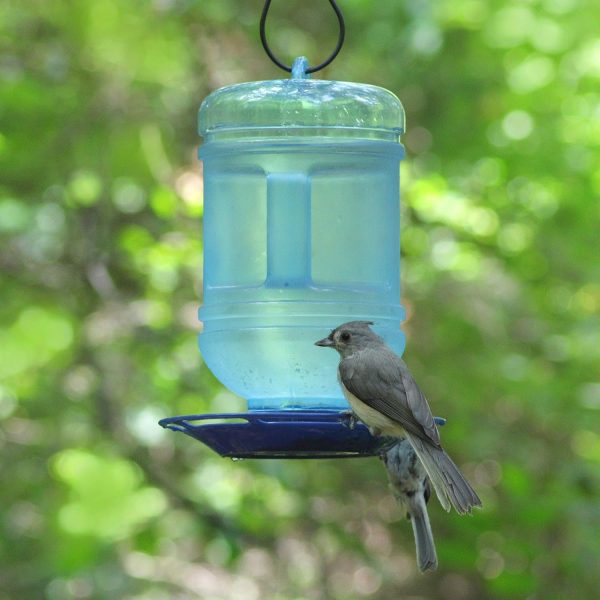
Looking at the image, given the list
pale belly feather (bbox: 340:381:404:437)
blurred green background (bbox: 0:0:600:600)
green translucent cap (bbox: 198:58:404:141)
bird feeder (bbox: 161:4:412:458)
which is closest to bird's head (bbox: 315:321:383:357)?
pale belly feather (bbox: 340:381:404:437)

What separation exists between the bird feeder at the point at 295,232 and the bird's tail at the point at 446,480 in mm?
606

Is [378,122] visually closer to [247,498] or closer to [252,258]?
[252,258]

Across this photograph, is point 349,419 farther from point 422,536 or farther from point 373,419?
point 422,536

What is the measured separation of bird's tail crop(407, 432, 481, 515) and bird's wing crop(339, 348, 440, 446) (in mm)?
35

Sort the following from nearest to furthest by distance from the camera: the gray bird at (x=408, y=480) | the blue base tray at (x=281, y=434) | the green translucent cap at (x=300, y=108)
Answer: the blue base tray at (x=281, y=434), the green translucent cap at (x=300, y=108), the gray bird at (x=408, y=480)

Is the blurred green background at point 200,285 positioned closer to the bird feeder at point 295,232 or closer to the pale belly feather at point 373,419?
the bird feeder at point 295,232

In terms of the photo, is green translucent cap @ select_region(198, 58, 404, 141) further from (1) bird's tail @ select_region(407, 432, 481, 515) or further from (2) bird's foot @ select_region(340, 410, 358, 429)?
(1) bird's tail @ select_region(407, 432, 481, 515)

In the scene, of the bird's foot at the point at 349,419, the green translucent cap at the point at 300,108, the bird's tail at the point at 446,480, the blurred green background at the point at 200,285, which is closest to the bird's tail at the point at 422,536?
the bird's tail at the point at 446,480

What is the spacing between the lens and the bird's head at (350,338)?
4.97 metres

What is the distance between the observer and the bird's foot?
467 cm

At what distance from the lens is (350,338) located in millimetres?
4988

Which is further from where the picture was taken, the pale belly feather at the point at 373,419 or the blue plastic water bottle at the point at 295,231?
the blue plastic water bottle at the point at 295,231

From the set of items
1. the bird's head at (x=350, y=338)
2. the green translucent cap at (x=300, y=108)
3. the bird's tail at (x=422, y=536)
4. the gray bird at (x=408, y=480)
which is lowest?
the bird's tail at (x=422, y=536)

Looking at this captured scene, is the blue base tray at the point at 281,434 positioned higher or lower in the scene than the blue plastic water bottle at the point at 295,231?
lower
